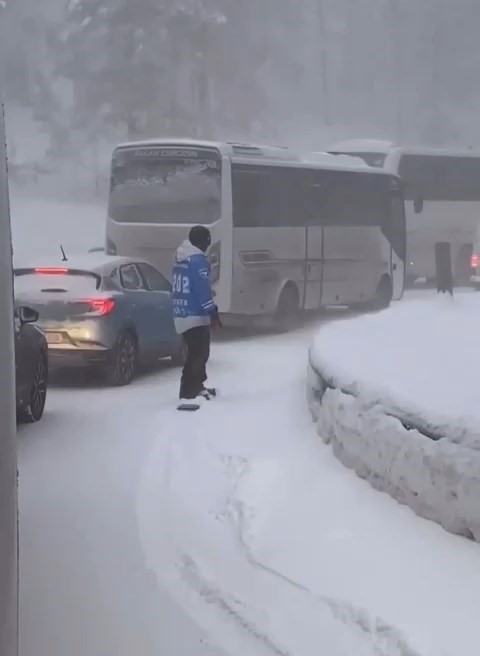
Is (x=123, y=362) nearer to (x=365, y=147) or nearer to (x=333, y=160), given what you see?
(x=333, y=160)

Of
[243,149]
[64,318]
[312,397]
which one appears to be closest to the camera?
[312,397]

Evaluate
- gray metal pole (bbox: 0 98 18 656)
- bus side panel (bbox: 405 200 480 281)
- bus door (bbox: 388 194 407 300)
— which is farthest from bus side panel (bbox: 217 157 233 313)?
gray metal pole (bbox: 0 98 18 656)

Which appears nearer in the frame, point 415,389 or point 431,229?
point 415,389

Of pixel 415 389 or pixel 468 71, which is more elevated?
pixel 468 71

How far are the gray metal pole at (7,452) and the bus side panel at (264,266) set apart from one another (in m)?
16.0

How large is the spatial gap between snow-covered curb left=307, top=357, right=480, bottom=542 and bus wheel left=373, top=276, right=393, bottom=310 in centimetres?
1683

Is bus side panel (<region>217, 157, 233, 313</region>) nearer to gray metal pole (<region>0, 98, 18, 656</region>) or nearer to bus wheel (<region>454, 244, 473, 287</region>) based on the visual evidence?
bus wheel (<region>454, 244, 473, 287</region>)

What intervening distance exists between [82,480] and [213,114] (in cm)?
5694

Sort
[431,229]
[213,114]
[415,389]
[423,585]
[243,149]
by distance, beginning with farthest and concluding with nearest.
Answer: [213,114] < [431,229] < [243,149] < [415,389] < [423,585]

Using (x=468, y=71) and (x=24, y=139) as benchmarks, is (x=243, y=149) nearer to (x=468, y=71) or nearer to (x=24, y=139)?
(x=24, y=139)

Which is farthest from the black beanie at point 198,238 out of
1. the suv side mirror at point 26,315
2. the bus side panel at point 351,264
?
the bus side panel at point 351,264

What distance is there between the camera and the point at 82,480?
9172 mm

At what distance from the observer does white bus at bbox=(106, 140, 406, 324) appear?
67.0ft

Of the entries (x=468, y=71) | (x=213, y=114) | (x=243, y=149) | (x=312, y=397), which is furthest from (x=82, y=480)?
(x=468, y=71)
